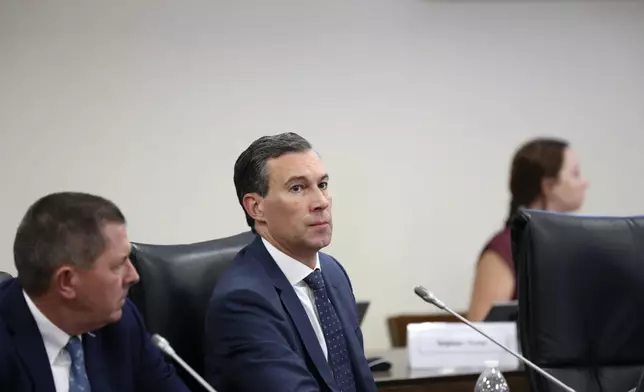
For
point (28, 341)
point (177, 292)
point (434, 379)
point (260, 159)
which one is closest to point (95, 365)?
point (28, 341)

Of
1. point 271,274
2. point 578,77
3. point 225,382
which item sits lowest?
point 225,382

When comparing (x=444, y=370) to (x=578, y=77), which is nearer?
(x=444, y=370)

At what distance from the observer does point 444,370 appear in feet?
9.42

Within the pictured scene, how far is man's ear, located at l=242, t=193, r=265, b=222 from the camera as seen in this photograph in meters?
2.45

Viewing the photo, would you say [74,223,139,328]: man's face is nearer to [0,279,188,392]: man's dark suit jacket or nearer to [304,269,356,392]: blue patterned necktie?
[0,279,188,392]: man's dark suit jacket

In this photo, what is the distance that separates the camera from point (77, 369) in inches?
76.2

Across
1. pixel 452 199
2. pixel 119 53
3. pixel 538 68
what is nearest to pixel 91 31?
pixel 119 53

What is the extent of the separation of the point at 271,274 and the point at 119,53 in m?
1.86

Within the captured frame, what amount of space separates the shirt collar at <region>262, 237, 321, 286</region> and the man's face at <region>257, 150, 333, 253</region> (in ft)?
0.08

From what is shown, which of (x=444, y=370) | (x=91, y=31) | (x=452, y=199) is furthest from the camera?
(x=452, y=199)

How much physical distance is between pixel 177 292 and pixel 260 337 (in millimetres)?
293

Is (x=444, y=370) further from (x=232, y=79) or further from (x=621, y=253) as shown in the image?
(x=232, y=79)

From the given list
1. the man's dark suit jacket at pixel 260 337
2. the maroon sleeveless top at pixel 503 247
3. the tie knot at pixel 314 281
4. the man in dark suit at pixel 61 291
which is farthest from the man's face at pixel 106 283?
the maroon sleeveless top at pixel 503 247

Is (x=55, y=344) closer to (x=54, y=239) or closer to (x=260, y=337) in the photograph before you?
(x=54, y=239)
